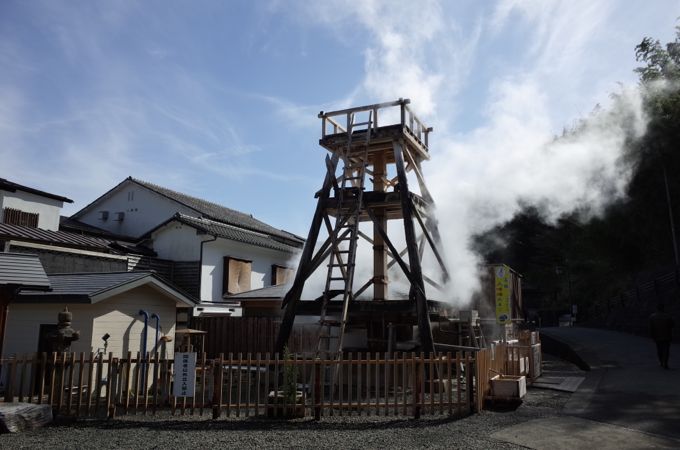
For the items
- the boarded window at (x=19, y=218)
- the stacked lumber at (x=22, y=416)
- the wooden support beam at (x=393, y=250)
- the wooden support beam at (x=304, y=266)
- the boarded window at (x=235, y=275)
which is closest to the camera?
the stacked lumber at (x=22, y=416)

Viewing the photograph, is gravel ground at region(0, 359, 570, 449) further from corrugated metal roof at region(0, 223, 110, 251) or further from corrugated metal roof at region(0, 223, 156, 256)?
corrugated metal roof at region(0, 223, 156, 256)

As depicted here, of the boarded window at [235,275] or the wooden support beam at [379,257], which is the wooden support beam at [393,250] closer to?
the wooden support beam at [379,257]

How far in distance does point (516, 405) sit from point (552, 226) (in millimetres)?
30493

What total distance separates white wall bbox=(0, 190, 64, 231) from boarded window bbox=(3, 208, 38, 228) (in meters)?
0.15

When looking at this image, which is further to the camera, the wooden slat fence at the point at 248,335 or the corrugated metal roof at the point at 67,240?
the corrugated metal roof at the point at 67,240

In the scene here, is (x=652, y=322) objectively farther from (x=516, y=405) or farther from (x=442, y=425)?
(x=442, y=425)

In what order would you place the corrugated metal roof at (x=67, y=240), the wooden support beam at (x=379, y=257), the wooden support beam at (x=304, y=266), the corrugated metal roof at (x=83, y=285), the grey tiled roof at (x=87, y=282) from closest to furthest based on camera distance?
the corrugated metal roof at (x=83, y=285)
the grey tiled roof at (x=87, y=282)
the wooden support beam at (x=304, y=266)
the wooden support beam at (x=379, y=257)
the corrugated metal roof at (x=67, y=240)

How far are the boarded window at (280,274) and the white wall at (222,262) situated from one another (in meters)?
0.24

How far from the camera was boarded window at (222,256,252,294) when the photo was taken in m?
23.8

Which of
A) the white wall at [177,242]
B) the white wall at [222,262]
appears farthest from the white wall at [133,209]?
the white wall at [222,262]

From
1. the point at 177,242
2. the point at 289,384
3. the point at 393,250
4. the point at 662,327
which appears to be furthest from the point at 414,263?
the point at 177,242

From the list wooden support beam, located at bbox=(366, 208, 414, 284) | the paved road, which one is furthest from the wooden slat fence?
the paved road

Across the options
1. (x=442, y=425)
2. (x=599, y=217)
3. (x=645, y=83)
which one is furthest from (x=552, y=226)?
(x=442, y=425)

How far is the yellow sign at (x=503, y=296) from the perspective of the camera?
485 inches
